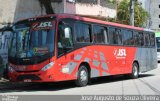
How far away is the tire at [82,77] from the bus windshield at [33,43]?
2098 millimetres

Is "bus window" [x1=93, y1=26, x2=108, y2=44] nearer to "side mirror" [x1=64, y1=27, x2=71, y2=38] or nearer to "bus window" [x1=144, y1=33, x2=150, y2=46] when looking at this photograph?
"side mirror" [x1=64, y1=27, x2=71, y2=38]

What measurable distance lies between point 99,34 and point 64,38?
3.23 m

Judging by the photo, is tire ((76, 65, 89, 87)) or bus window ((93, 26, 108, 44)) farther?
bus window ((93, 26, 108, 44))

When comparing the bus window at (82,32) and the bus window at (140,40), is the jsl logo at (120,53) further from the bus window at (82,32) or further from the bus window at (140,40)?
the bus window at (82,32)

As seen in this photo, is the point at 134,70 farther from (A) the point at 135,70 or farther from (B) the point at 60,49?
(B) the point at 60,49

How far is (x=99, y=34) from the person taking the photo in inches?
779

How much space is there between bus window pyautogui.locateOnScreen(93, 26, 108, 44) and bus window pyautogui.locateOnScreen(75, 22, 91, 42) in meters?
0.53

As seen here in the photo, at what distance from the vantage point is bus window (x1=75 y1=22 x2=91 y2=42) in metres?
17.9

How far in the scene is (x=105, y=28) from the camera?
20.5 metres

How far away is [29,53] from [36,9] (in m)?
15.6

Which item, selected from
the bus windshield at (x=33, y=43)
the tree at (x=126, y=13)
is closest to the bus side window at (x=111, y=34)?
the bus windshield at (x=33, y=43)

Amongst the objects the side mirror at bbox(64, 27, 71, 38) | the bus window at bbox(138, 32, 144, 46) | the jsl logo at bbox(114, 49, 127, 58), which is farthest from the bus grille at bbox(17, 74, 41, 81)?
the bus window at bbox(138, 32, 144, 46)

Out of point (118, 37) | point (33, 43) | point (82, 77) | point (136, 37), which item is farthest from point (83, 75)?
point (136, 37)

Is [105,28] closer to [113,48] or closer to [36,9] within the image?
[113,48]
